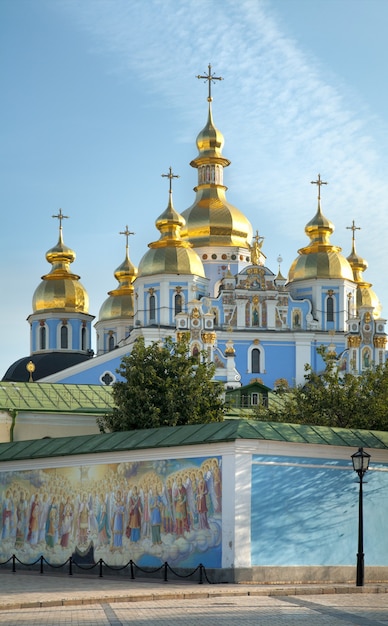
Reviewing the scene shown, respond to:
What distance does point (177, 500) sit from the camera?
2369cm

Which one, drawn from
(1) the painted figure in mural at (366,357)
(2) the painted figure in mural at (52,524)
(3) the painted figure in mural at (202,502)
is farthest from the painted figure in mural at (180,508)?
(1) the painted figure in mural at (366,357)

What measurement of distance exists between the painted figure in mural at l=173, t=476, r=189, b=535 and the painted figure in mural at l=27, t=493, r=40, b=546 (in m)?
4.55

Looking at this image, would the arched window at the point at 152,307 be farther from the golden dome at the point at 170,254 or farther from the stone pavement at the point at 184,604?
the stone pavement at the point at 184,604

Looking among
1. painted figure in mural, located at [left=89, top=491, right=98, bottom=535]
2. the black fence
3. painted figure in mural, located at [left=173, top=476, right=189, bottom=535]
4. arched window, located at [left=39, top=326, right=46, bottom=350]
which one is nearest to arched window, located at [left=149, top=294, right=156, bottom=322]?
arched window, located at [left=39, top=326, right=46, bottom=350]

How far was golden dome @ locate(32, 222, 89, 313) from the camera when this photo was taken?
7881 centimetres

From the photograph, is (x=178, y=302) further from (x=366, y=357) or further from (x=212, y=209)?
(x=366, y=357)

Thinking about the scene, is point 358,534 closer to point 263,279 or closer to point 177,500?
point 177,500

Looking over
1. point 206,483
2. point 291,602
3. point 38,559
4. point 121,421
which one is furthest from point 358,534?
point 121,421

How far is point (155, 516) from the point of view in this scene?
2411 cm

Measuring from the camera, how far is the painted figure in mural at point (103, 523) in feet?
82.8

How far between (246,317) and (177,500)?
4535 centimetres

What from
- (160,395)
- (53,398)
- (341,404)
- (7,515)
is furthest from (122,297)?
(7,515)

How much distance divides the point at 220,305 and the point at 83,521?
43465 millimetres

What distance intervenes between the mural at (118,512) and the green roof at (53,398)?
36.8 ft
